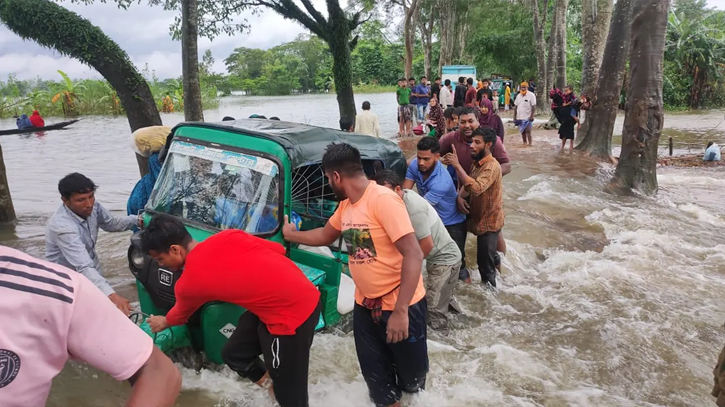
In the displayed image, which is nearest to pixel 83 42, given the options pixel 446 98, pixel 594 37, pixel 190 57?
pixel 190 57

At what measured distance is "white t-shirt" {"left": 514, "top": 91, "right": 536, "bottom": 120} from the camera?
13.5 m

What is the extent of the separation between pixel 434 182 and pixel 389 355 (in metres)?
2.09

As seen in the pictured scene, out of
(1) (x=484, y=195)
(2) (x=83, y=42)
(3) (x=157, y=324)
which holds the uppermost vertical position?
(2) (x=83, y=42)

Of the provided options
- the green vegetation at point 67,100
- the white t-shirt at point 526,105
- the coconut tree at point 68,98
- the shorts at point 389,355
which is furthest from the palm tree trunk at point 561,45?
the coconut tree at point 68,98

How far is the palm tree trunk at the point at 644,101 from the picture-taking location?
8.77m

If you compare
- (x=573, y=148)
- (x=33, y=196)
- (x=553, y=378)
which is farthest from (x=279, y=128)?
(x=573, y=148)

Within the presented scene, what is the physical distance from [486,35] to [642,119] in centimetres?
2666

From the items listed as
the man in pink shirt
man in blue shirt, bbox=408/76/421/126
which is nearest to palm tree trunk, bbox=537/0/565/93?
man in blue shirt, bbox=408/76/421/126

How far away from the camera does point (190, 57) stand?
26.6 ft

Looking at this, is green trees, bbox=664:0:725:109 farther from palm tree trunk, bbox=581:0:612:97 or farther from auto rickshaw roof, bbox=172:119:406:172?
auto rickshaw roof, bbox=172:119:406:172

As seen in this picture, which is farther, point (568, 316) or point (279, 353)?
point (568, 316)

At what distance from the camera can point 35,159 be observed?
1527cm

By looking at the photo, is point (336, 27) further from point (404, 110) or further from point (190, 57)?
point (190, 57)

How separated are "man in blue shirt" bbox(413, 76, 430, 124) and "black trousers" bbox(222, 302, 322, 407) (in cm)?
1446
